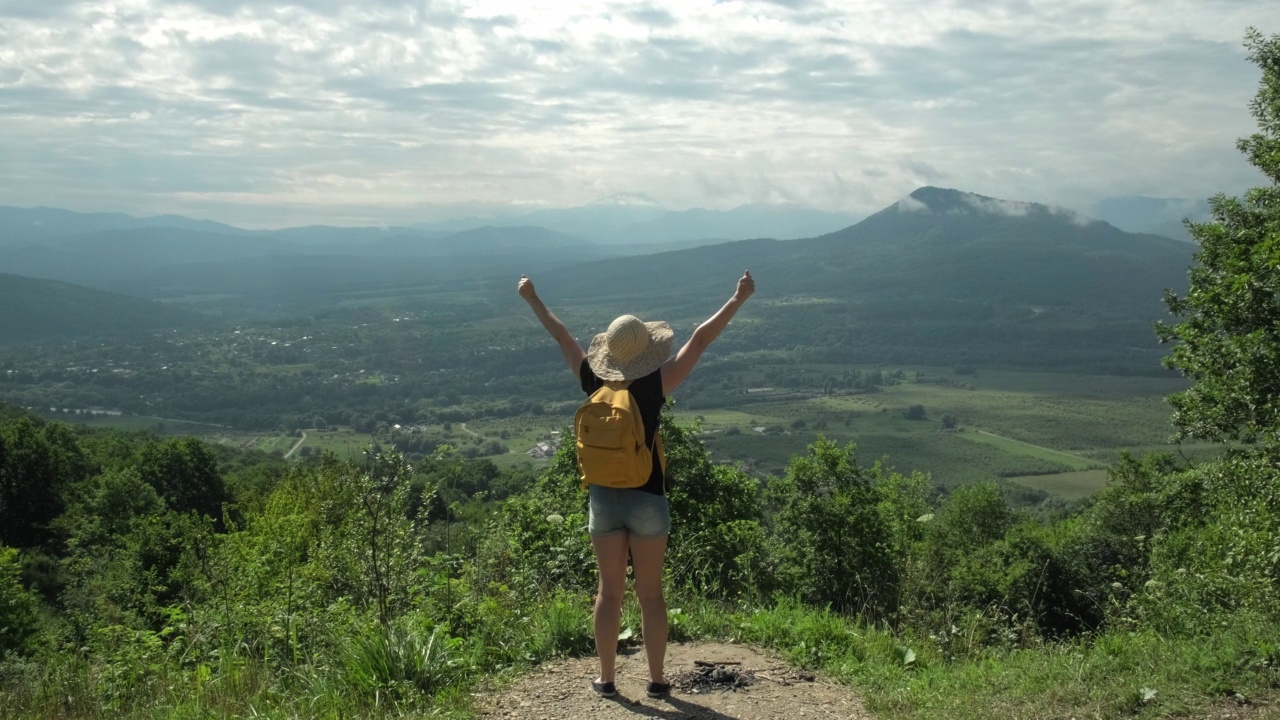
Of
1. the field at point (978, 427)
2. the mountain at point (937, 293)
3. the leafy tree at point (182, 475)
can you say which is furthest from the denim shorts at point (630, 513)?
the mountain at point (937, 293)

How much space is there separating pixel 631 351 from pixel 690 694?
5.72ft

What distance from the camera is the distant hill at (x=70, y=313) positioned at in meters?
132

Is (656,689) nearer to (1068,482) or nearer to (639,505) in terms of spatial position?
(639,505)

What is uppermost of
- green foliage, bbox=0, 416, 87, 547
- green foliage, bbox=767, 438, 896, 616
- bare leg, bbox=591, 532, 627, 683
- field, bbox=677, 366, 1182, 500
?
bare leg, bbox=591, 532, 627, 683

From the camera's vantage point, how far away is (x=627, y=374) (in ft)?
13.7

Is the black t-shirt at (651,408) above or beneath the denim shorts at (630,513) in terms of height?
above

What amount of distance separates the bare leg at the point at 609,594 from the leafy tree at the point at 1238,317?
9341 mm

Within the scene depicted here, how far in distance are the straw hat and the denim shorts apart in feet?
1.80

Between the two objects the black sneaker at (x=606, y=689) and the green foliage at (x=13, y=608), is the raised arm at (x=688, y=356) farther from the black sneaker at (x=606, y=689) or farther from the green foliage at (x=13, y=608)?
the green foliage at (x=13, y=608)

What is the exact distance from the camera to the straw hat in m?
4.16

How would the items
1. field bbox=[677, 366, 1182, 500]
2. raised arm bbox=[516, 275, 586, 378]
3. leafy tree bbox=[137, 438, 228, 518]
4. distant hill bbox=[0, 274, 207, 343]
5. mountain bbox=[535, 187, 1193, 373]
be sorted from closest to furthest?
1. raised arm bbox=[516, 275, 586, 378]
2. leafy tree bbox=[137, 438, 228, 518]
3. field bbox=[677, 366, 1182, 500]
4. mountain bbox=[535, 187, 1193, 373]
5. distant hill bbox=[0, 274, 207, 343]

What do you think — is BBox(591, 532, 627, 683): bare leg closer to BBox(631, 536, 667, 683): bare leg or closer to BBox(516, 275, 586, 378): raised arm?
BBox(631, 536, 667, 683): bare leg

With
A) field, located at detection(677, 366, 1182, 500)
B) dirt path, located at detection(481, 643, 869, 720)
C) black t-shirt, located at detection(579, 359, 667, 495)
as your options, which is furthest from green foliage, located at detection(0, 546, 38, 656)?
field, located at detection(677, 366, 1182, 500)

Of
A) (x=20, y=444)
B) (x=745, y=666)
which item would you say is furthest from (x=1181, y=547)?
(x=20, y=444)
